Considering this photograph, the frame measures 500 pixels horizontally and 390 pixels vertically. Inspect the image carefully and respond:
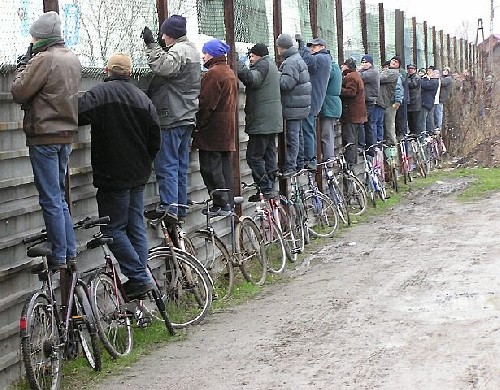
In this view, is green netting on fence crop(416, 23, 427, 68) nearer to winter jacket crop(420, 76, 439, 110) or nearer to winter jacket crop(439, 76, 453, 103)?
winter jacket crop(439, 76, 453, 103)

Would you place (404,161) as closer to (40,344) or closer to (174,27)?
(174,27)

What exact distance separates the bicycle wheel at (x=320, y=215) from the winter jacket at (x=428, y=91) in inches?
390

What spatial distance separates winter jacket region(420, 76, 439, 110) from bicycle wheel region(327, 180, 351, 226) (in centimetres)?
907

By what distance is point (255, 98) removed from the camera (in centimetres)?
1155

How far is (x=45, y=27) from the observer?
6.84 meters

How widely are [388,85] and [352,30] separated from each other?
1286mm

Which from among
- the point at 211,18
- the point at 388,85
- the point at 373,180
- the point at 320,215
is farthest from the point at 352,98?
the point at 211,18

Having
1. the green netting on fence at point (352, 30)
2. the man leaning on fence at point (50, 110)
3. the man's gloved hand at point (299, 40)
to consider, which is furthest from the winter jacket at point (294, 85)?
the man leaning on fence at point (50, 110)

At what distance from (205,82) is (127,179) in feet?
7.20

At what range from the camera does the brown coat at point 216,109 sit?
984cm

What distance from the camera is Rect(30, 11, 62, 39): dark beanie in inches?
269

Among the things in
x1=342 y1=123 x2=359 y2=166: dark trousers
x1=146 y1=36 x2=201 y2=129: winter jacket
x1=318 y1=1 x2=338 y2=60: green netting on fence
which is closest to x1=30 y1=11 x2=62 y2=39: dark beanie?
x1=146 y1=36 x2=201 y2=129: winter jacket

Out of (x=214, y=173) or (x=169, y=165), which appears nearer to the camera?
(x=169, y=165)

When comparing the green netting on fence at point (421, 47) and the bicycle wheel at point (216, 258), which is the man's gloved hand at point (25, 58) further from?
the green netting on fence at point (421, 47)
